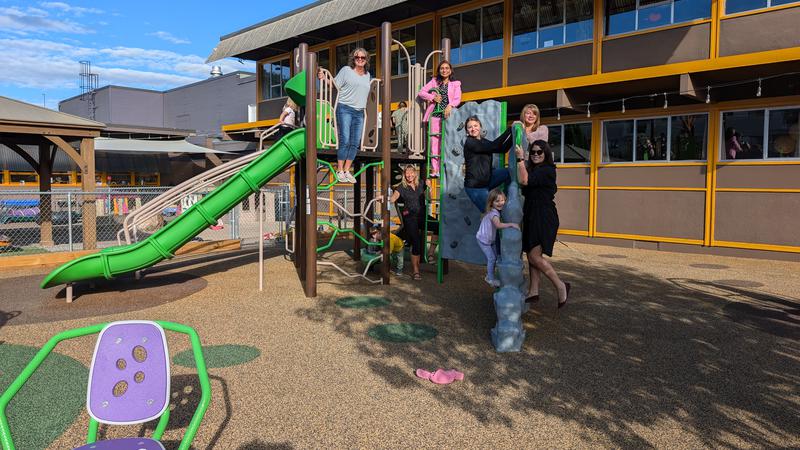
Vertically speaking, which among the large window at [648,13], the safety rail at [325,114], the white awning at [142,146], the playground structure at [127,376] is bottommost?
the playground structure at [127,376]

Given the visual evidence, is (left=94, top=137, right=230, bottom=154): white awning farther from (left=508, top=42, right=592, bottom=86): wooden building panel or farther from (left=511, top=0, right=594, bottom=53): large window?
(left=511, top=0, right=594, bottom=53): large window

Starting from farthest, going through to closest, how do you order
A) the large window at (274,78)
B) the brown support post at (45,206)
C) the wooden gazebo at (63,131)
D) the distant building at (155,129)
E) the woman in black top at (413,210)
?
1. the distant building at (155,129)
2. the large window at (274,78)
3. the brown support post at (45,206)
4. the wooden gazebo at (63,131)
5. the woman in black top at (413,210)

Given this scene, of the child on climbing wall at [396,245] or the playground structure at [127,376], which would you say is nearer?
the playground structure at [127,376]

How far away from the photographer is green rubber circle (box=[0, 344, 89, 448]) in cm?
346

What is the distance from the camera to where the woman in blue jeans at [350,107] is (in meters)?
8.05

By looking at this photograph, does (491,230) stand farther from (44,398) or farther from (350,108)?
(44,398)

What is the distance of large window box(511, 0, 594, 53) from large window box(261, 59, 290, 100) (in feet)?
35.8

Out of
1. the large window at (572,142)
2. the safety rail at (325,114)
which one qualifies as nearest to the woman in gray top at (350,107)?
the safety rail at (325,114)

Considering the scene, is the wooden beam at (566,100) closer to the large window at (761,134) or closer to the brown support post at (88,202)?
the large window at (761,134)

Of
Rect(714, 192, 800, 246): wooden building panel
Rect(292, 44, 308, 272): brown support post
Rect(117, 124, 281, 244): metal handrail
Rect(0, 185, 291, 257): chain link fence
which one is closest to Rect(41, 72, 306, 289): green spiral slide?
Rect(117, 124, 281, 244): metal handrail

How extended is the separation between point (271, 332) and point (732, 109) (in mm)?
10860

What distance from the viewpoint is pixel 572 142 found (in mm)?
14102

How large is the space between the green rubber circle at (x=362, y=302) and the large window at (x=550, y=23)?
9.25 metres

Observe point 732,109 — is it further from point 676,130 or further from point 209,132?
point 209,132
